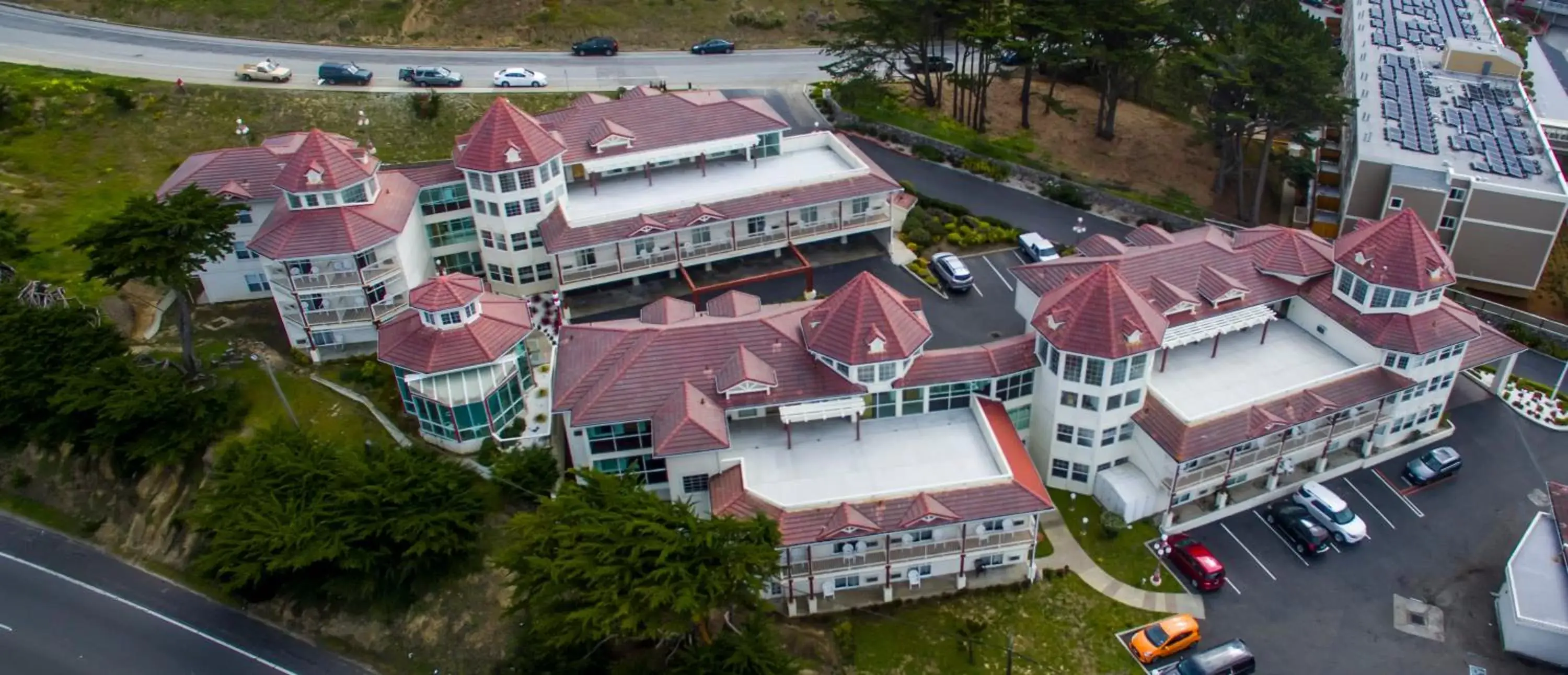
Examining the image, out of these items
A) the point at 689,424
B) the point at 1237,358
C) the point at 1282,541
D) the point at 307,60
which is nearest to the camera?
the point at 689,424

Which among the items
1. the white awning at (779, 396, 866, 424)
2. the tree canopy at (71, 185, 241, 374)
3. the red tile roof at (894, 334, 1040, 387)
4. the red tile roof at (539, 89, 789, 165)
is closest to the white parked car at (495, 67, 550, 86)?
the red tile roof at (539, 89, 789, 165)

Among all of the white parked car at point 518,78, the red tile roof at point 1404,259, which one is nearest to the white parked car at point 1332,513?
the red tile roof at point 1404,259

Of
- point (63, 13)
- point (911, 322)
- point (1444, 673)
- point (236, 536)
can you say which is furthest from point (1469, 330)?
point (63, 13)

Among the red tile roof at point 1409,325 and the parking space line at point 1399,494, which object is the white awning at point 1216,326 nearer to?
the red tile roof at point 1409,325

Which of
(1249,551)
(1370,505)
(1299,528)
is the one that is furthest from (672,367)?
(1370,505)

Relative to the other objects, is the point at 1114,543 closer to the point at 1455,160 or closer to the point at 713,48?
the point at 1455,160
